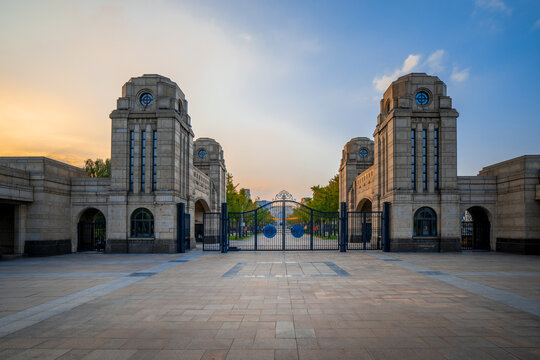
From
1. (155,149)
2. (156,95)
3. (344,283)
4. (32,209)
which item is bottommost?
(344,283)

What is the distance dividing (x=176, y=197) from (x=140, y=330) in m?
16.7

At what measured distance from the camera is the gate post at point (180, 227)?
23.2 meters

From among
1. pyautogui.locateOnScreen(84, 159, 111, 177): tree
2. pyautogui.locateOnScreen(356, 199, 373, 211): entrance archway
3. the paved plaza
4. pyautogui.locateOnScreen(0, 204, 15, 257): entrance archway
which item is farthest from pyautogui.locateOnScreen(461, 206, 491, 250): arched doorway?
pyautogui.locateOnScreen(84, 159, 111, 177): tree

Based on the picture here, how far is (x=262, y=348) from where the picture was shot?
6.20 m

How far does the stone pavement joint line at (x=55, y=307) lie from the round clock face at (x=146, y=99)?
14.3 metres

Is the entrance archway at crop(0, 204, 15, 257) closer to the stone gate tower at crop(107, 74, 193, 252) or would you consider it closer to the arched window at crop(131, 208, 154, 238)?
the stone gate tower at crop(107, 74, 193, 252)

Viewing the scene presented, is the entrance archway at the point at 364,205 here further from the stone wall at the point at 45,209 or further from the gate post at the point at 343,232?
the stone wall at the point at 45,209

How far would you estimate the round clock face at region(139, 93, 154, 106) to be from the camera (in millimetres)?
23772

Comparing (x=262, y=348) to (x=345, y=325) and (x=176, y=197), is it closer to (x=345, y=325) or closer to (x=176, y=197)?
(x=345, y=325)

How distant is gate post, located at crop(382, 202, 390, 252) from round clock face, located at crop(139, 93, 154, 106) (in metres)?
18.1

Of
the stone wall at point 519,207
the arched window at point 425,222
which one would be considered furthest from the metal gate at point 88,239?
the stone wall at point 519,207

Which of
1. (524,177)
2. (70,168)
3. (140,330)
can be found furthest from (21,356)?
(524,177)

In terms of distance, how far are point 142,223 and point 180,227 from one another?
2551mm

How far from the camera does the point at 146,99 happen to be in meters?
23.8
